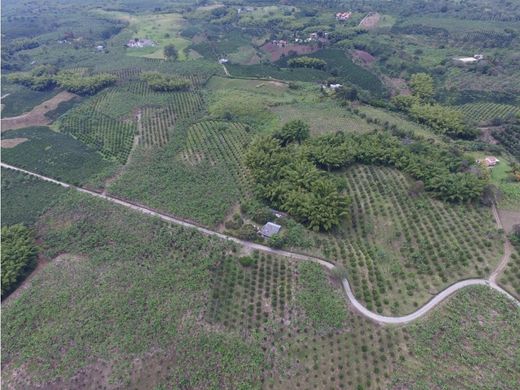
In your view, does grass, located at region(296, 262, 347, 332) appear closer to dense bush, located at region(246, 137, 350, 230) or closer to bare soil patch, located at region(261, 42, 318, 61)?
dense bush, located at region(246, 137, 350, 230)

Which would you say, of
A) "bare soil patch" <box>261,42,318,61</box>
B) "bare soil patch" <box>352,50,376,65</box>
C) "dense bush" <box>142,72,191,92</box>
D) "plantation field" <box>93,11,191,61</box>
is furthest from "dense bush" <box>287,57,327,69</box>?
"plantation field" <box>93,11,191,61</box>

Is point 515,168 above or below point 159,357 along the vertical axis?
above

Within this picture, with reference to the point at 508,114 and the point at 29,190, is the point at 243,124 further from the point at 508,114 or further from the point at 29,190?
the point at 508,114

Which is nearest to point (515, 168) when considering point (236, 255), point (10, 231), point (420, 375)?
point (420, 375)

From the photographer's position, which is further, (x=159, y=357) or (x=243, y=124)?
(x=243, y=124)

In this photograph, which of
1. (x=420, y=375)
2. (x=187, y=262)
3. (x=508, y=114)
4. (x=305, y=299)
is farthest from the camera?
(x=508, y=114)

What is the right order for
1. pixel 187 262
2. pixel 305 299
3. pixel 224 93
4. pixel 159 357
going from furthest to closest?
1. pixel 224 93
2. pixel 187 262
3. pixel 305 299
4. pixel 159 357

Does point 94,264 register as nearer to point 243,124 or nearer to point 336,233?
point 336,233
